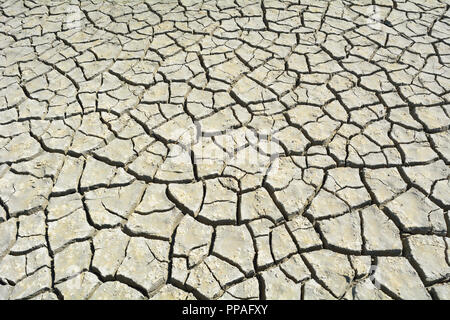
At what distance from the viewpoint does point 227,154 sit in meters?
2.27

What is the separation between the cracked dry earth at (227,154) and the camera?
1.73 m

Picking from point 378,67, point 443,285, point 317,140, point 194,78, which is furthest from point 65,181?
point 378,67

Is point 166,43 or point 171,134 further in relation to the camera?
point 166,43

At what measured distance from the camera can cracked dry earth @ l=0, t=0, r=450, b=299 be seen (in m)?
1.73

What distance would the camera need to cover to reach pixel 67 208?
1994 millimetres

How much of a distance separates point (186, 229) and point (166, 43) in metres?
1.89

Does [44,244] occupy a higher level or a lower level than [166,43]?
lower

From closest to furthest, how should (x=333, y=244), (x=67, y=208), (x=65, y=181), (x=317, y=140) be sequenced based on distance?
1. (x=333, y=244)
2. (x=67, y=208)
3. (x=65, y=181)
4. (x=317, y=140)

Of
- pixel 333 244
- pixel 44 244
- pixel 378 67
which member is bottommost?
pixel 44 244

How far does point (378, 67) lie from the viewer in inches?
112

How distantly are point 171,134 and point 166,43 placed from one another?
1.15m

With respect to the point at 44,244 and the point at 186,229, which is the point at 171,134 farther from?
the point at 44,244
